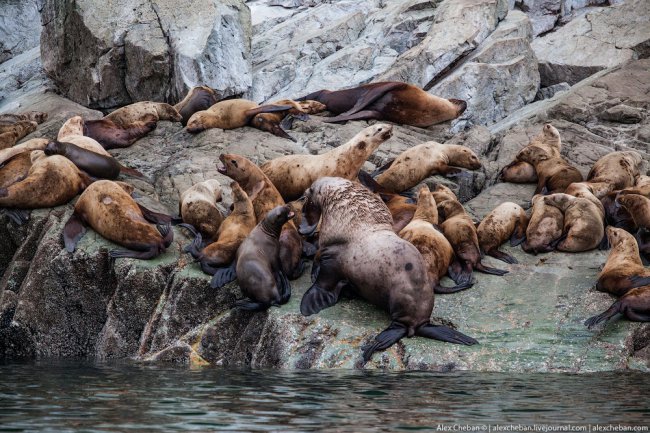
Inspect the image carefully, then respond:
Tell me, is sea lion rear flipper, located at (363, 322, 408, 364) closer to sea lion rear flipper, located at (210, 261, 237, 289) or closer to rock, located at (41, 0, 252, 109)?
sea lion rear flipper, located at (210, 261, 237, 289)

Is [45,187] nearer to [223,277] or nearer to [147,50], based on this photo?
[223,277]

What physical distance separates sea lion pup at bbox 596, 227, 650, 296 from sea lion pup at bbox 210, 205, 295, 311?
2.89 m

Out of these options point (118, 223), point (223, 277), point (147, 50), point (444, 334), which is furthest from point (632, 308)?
point (147, 50)

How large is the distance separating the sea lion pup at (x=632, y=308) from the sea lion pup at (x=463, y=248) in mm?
1386

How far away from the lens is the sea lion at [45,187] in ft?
33.8

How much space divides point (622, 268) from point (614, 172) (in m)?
3.33

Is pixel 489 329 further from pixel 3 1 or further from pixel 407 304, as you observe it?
pixel 3 1

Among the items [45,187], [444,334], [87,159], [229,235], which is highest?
[87,159]

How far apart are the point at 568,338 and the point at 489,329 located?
660 mm

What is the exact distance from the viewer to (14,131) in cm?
1374

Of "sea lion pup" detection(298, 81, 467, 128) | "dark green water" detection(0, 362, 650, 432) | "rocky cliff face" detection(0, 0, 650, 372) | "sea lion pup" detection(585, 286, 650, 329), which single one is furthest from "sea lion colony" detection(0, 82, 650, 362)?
"dark green water" detection(0, 362, 650, 432)

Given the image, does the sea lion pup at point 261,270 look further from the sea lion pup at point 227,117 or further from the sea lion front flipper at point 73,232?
the sea lion pup at point 227,117

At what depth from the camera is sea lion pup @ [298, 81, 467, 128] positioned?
1405 centimetres

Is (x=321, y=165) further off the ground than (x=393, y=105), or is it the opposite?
(x=393, y=105)
